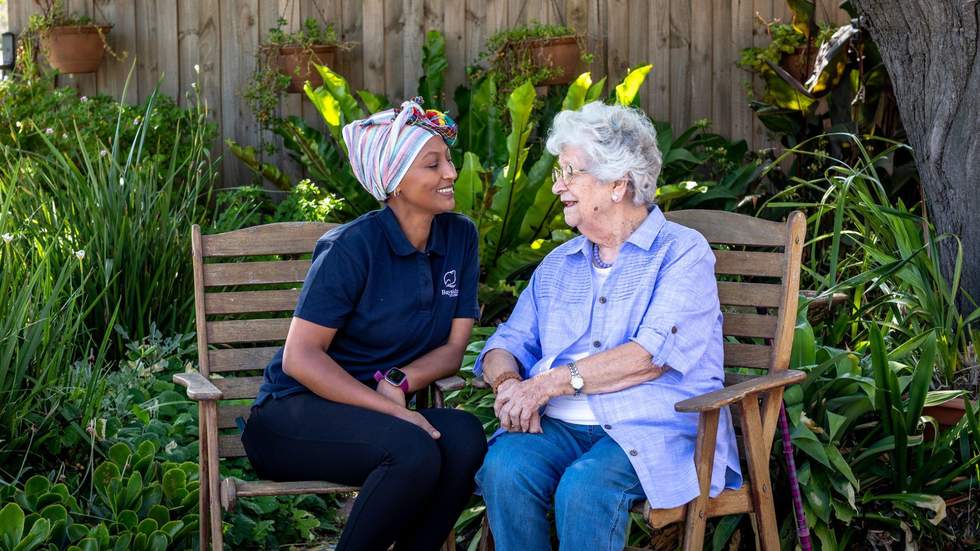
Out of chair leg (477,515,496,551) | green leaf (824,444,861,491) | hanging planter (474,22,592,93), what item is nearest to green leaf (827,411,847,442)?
green leaf (824,444,861,491)

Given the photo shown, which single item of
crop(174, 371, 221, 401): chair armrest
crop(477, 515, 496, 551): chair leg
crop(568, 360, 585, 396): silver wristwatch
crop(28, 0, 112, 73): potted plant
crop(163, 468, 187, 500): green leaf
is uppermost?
crop(28, 0, 112, 73): potted plant

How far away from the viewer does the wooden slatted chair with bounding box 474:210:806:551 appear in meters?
3.06

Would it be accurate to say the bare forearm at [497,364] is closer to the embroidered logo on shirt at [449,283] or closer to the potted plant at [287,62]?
the embroidered logo on shirt at [449,283]

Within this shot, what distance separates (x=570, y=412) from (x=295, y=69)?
403 cm

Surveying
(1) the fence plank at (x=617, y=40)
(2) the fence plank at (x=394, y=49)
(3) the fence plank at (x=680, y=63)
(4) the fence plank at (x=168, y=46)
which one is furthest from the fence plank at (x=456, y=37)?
(4) the fence plank at (x=168, y=46)

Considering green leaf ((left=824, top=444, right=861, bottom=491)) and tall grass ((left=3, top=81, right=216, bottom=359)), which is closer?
green leaf ((left=824, top=444, right=861, bottom=491))

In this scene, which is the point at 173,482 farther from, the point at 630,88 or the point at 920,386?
the point at 630,88

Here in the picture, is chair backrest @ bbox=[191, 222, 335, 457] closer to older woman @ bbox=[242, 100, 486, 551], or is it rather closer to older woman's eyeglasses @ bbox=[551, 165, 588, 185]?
older woman @ bbox=[242, 100, 486, 551]

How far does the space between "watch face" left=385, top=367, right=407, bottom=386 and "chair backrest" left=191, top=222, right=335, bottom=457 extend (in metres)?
0.60

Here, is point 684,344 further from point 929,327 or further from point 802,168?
point 802,168

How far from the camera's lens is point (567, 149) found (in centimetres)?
343

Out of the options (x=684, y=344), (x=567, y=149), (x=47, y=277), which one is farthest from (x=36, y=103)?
(x=684, y=344)

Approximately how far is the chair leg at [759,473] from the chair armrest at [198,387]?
1.46 metres

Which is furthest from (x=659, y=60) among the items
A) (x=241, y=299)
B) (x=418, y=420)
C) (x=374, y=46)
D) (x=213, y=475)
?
(x=213, y=475)
